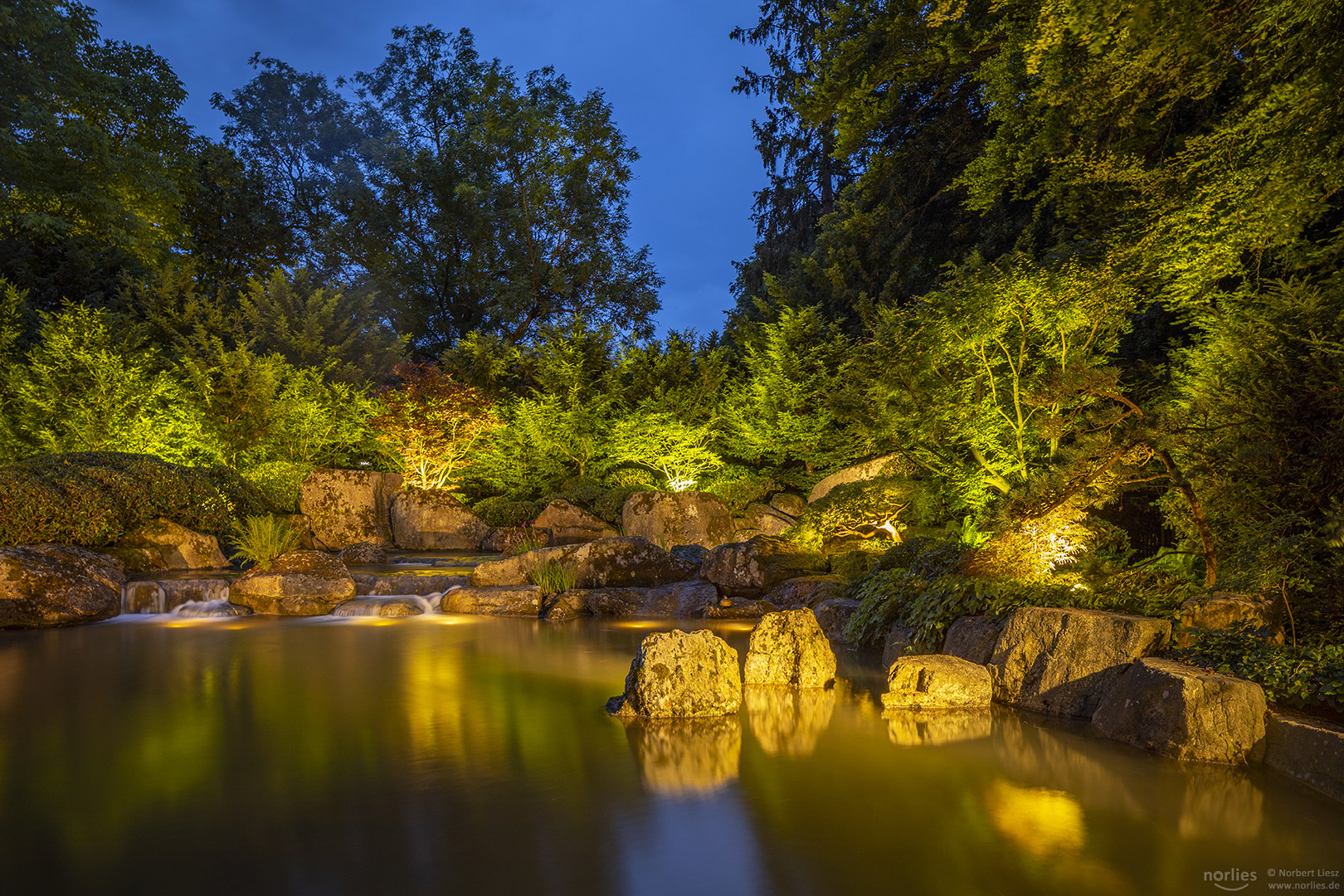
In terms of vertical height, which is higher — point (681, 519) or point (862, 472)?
point (862, 472)

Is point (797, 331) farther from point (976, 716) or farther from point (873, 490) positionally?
point (976, 716)

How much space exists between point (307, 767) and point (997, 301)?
778 cm

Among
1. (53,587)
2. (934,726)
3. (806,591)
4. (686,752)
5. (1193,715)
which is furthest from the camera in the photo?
(806,591)

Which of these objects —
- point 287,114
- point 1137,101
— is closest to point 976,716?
point 1137,101

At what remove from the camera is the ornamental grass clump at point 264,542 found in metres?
11.4

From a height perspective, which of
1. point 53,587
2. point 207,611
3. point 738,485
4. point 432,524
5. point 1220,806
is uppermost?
point 738,485

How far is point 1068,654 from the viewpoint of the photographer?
498cm

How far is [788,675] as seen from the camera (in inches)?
235

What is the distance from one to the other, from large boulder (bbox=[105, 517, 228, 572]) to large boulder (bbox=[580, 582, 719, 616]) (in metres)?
7.07

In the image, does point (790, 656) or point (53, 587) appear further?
point (53, 587)

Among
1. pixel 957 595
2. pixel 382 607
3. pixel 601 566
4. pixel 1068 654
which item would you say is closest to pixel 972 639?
pixel 957 595

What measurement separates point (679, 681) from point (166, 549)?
11.3 m

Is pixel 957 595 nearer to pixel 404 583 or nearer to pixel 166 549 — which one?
pixel 404 583

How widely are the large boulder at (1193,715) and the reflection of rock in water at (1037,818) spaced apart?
0.95 meters
